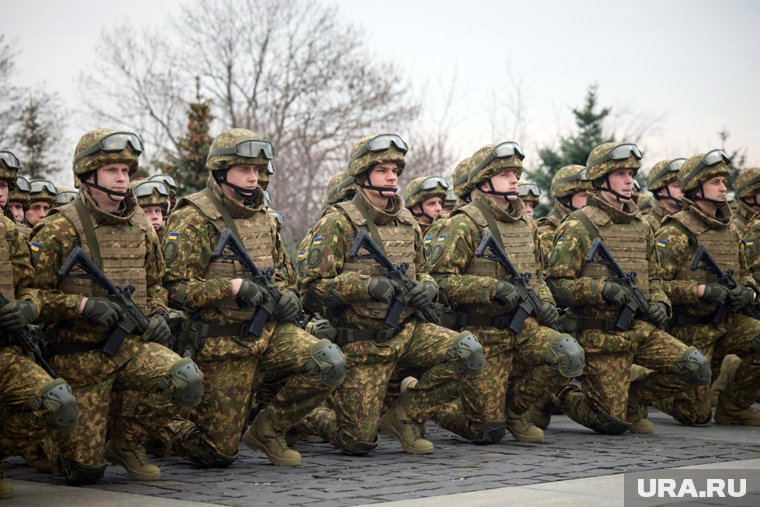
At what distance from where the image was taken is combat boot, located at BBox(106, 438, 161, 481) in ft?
28.3

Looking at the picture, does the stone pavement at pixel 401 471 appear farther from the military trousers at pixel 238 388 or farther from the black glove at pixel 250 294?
the black glove at pixel 250 294

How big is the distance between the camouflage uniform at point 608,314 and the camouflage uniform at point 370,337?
169 cm

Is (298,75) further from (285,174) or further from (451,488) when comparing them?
(451,488)

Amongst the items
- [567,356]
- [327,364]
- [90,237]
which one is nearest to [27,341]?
[90,237]

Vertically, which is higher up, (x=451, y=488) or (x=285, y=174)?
(x=285, y=174)

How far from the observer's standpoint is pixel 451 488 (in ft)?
26.6

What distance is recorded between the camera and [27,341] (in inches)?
301

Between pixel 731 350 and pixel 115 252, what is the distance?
6864 millimetres

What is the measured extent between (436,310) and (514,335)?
0.79m

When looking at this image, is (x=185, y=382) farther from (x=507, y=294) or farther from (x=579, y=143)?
(x=579, y=143)

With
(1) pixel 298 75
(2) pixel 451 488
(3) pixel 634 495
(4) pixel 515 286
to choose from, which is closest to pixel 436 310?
(4) pixel 515 286

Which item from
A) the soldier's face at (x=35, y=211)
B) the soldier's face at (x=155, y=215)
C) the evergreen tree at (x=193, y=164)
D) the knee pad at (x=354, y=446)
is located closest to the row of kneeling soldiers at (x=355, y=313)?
the knee pad at (x=354, y=446)

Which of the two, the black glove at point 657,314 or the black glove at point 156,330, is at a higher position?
the black glove at point 657,314

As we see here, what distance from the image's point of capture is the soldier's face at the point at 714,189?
40.4 feet
